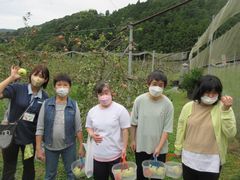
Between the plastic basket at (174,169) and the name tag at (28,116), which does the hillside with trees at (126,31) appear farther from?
the plastic basket at (174,169)

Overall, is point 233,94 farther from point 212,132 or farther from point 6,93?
point 6,93

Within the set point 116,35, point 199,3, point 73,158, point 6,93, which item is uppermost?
point 199,3

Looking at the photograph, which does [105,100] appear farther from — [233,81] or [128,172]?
[233,81]

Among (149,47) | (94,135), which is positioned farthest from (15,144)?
(149,47)

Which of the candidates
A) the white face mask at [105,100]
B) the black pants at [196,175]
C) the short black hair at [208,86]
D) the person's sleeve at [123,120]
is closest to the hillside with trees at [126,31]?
the white face mask at [105,100]

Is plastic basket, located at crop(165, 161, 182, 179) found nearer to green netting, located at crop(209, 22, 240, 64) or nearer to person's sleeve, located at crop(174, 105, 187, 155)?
person's sleeve, located at crop(174, 105, 187, 155)

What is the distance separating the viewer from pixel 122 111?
3.44 metres

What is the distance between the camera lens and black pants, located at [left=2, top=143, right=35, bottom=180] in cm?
369

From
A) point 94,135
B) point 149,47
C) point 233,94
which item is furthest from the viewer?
point 149,47

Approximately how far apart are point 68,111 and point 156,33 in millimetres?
19504

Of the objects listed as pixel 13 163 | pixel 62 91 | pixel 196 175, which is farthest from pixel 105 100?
pixel 13 163

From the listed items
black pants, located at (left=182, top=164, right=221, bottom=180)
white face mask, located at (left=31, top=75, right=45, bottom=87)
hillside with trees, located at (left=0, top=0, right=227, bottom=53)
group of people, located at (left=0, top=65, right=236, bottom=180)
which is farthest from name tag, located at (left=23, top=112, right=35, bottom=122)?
hillside with trees, located at (left=0, top=0, right=227, bottom=53)

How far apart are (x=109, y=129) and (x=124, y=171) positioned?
0.42 m

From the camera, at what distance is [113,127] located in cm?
340
